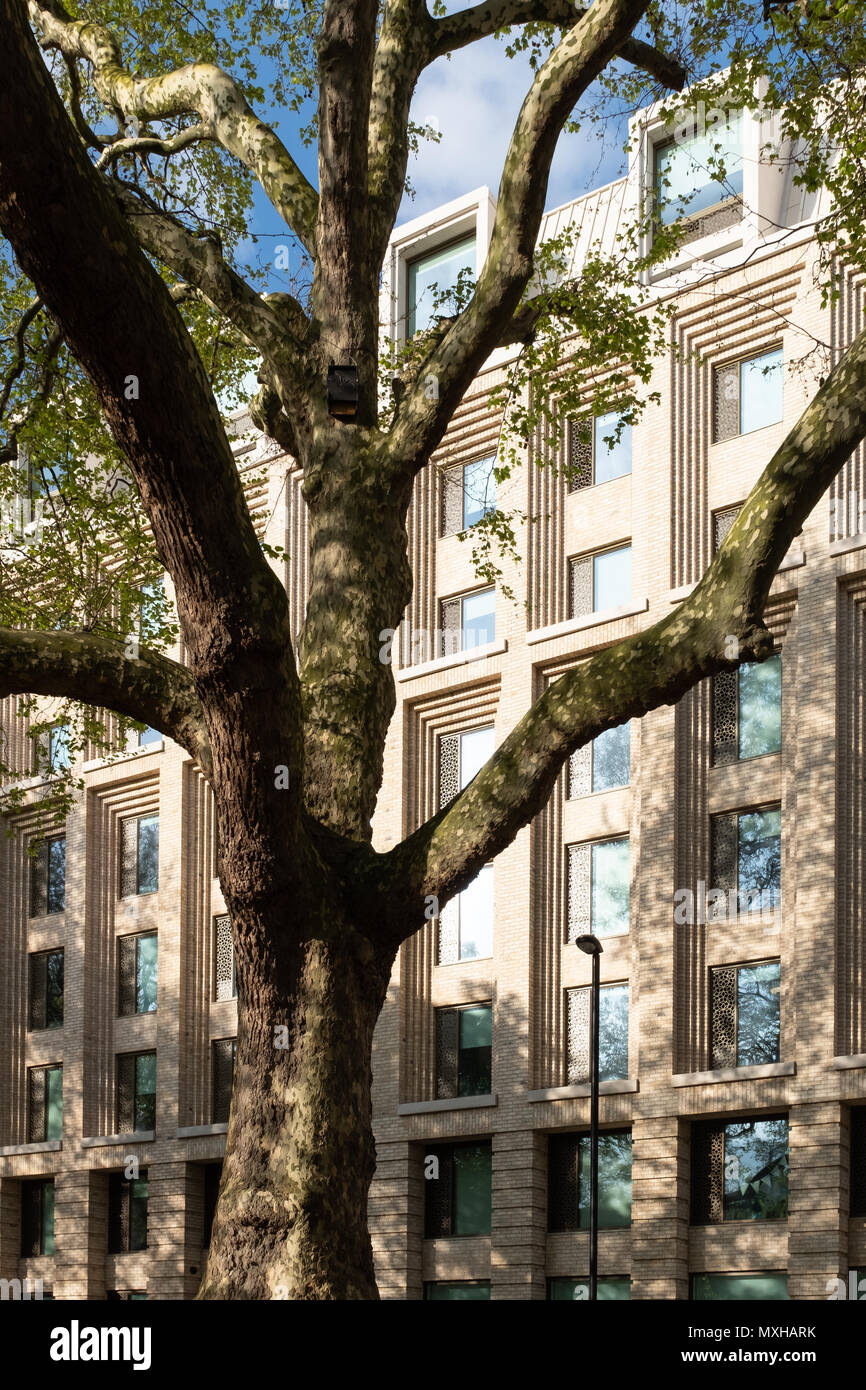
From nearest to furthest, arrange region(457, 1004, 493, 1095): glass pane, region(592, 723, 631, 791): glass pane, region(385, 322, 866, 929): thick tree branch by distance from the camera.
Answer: region(385, 322, 866, 929): thick tree branch → region(592, 723, 631, 791): glass pane → region(457, 1004, 493, 1095): glass pane

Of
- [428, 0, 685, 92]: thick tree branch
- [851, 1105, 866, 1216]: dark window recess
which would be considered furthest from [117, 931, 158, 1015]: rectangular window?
[428, 0, 685, 92]: thick tree branch

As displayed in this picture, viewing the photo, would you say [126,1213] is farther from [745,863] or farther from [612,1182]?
[745,863]

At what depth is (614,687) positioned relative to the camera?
908cm

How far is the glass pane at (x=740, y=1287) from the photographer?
81.6ft

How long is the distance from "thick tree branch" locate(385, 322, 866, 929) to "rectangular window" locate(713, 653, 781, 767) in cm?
1811

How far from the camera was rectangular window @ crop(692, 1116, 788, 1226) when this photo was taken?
2545 centimetres

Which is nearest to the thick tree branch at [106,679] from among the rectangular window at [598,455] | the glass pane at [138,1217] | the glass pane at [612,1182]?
the glass pane at [612,1182]

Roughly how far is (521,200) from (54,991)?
1233 inches

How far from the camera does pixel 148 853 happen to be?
3753 centimetres

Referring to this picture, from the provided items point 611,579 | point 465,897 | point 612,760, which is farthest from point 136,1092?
point 611,579

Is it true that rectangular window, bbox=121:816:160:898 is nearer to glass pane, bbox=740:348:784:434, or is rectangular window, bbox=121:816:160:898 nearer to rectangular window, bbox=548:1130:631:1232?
rectangular window, bbox=548:1130:631:1232

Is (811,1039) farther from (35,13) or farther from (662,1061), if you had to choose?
(35,13)

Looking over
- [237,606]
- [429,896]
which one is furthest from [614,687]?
[237,606]

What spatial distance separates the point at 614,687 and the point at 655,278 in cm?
2071
